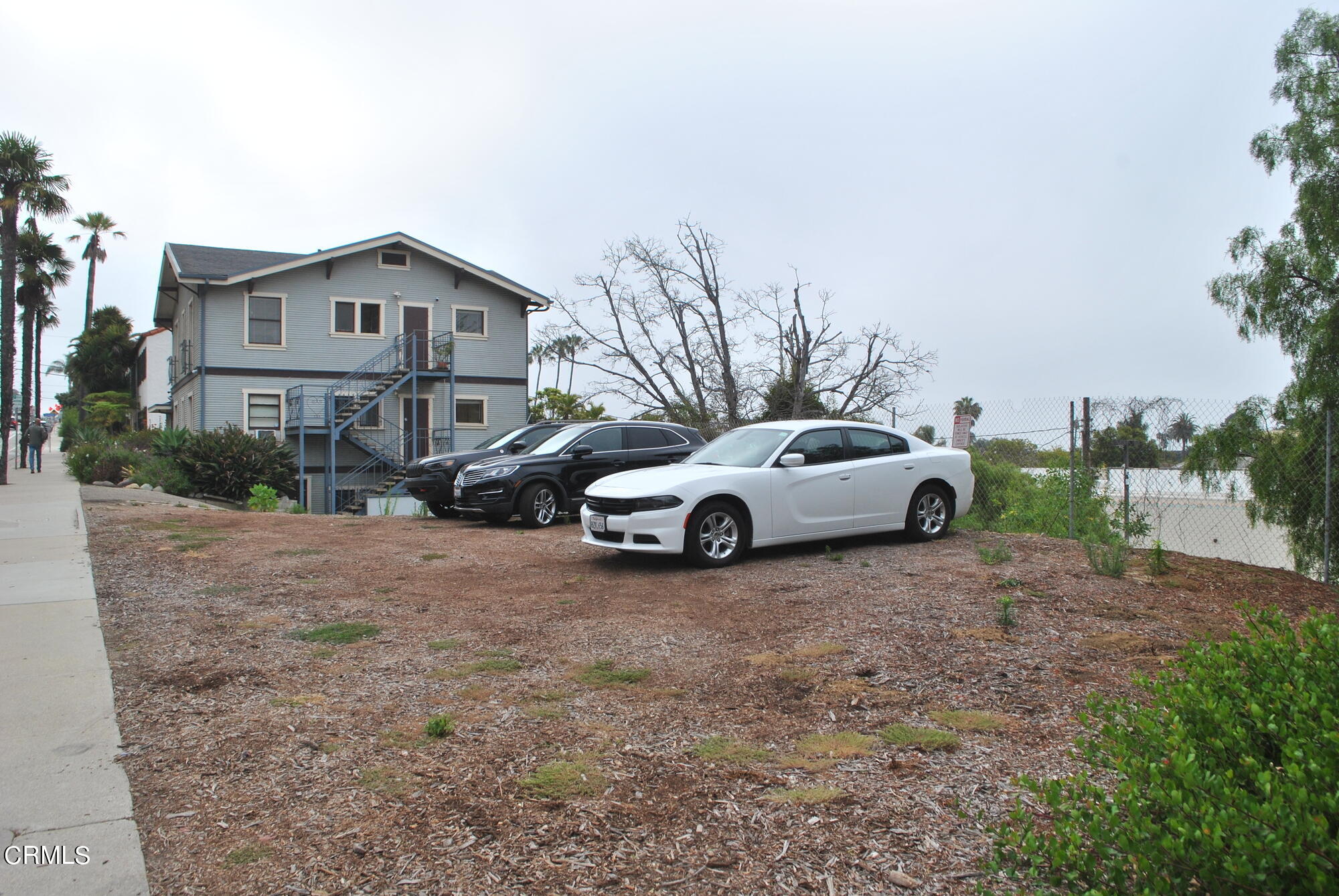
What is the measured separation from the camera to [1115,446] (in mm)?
12125

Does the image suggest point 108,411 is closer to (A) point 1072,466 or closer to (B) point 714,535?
(B) point 714,535

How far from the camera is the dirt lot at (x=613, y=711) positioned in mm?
3000

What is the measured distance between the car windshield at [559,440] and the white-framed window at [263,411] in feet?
51.4

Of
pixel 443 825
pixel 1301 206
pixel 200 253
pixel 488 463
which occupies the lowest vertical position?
pixel 443 825

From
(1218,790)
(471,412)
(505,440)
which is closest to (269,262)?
(471,412)

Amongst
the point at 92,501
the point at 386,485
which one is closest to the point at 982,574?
the point at 92,501

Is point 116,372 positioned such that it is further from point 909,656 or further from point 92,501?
point 909,656

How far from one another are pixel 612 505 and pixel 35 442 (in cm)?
2338

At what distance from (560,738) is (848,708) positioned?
4.91 ft

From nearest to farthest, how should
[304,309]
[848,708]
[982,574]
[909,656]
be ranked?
[848,708]
[909,656]
[982,574]
[304,309]

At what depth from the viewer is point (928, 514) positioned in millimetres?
9992

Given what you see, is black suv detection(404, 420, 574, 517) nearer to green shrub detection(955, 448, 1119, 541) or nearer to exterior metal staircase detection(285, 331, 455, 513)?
green shrub detection(955, 448, 1119, 541)

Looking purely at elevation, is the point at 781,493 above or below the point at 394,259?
below
